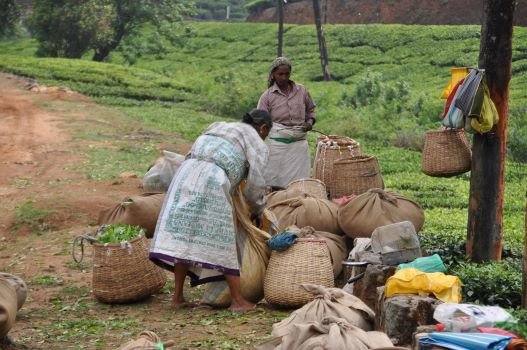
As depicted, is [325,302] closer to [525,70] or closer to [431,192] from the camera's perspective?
[431,192]

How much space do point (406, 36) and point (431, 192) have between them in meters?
29.1

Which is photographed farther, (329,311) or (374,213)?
(374,213)

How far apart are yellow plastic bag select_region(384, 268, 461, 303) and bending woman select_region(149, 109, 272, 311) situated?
160 centimetres

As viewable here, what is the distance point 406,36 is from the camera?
41938 millimetres

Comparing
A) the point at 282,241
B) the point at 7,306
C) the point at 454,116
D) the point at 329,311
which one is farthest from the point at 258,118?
the point at 7,306

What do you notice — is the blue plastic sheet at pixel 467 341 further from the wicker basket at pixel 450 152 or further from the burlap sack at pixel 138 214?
the burlap sack at pixel 138 214

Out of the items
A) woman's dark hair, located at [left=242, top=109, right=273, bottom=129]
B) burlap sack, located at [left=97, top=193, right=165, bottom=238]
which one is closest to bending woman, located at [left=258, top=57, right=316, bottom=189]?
burlap sack, located at [left=97, top=193, right=165, bottom=238]

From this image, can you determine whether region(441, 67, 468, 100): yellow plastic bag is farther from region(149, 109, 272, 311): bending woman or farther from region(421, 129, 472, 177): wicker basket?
region(149, 109, 272, 311): bending woman

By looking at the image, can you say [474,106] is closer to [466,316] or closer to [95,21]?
[466,316]

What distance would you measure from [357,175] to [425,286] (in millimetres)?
3476

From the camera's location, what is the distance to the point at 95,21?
37.9m

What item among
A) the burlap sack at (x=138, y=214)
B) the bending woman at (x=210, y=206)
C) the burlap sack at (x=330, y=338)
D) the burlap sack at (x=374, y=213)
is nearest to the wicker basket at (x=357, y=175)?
the burlap sack at (x=374, y=213)

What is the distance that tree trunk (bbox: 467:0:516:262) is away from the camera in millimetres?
7094

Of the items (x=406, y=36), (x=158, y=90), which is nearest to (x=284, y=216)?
(x=158, y=90)
